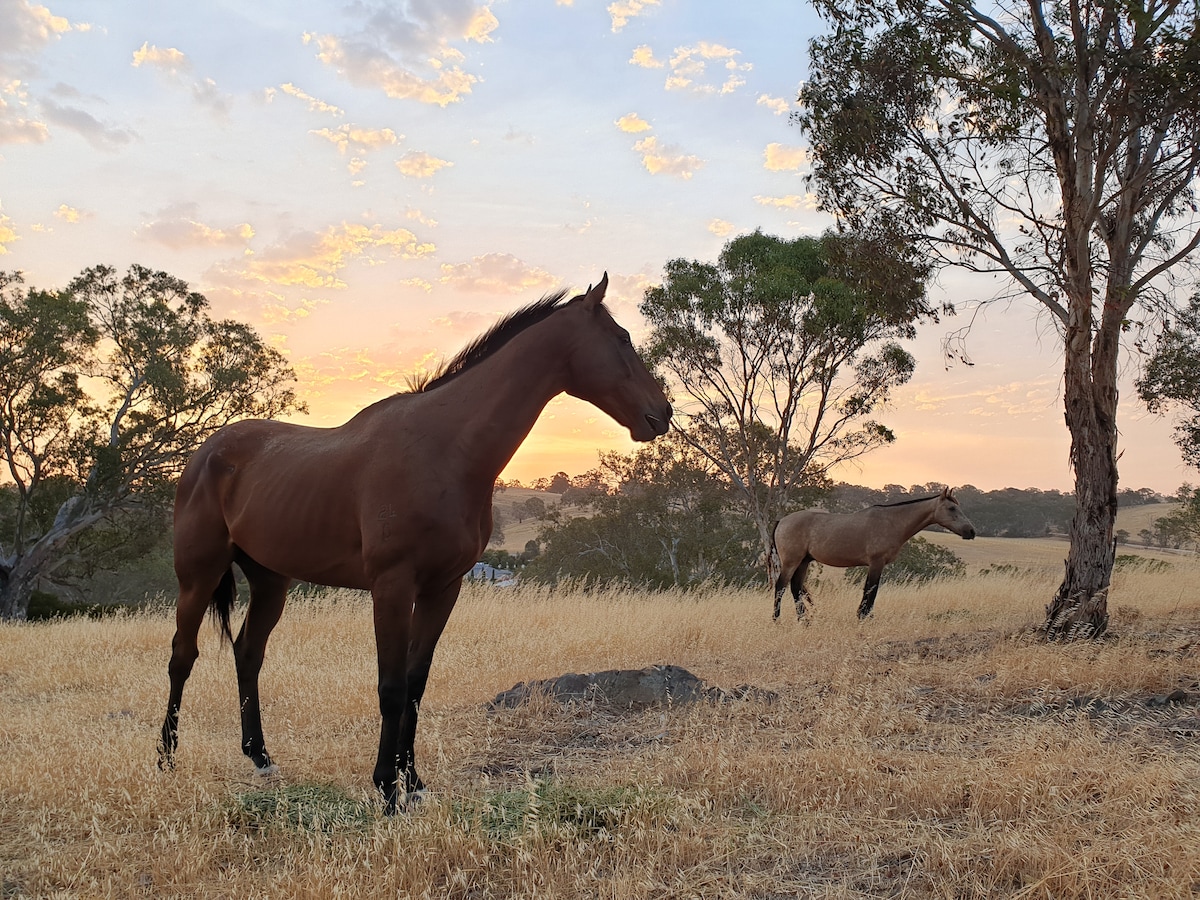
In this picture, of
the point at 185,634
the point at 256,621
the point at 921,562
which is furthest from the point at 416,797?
the point at 921,562

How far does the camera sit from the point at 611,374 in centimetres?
460

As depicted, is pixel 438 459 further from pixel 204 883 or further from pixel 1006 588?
pixel 1006 588

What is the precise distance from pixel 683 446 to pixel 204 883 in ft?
82.6

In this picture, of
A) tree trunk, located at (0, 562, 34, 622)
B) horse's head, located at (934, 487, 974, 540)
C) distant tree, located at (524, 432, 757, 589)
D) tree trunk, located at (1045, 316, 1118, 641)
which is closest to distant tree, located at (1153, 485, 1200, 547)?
distant tree, located at (524, 432, 757, 589)

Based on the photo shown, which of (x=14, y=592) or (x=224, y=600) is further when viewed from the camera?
(x=14, y=592)

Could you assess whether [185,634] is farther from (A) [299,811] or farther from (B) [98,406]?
(B) [98,406]

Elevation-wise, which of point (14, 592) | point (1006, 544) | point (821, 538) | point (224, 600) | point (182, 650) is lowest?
point (14, 592)

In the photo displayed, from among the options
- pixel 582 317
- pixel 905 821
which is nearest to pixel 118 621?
pixel 582 317

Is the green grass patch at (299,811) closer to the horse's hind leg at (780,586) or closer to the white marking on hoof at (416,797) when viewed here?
the white marking on hoof at (416,797)

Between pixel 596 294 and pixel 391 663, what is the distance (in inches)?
88.6

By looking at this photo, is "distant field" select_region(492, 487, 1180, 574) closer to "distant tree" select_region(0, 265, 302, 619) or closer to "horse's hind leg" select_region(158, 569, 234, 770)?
"distant tree" select_region(0, 265, 302, 619)

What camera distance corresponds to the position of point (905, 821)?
3781mm

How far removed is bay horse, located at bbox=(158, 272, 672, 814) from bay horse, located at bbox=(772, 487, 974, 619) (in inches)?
370

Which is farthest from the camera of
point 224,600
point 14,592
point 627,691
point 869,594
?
point 14,592
